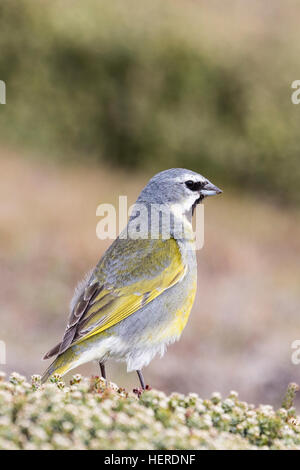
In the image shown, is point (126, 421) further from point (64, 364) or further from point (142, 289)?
point (142, 289)

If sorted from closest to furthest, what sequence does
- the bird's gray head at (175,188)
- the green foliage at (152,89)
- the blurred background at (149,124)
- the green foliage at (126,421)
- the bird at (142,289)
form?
the green foliage at (126,421) → the bird at (142,289) → the bird's gray head at (175,188) → the blurred background at (149,124) → the green foliage at (152,89)

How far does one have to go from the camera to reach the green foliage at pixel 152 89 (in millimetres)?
14562

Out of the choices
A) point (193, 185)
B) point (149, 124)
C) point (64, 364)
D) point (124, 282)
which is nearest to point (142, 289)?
point (124, 282)

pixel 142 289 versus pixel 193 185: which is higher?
pixel 193 185

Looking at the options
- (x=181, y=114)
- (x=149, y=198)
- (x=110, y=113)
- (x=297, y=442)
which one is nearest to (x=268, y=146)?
(x=181, y=114)

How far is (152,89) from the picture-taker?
580 inches

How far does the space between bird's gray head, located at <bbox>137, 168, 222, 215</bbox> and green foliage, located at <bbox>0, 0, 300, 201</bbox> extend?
916 cm

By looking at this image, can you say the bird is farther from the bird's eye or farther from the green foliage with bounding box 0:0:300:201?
the green foliage with bounding box 0:0:300:201

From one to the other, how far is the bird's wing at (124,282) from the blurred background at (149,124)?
7058 mm

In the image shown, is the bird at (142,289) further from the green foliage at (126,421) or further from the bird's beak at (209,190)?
the green foliage at (126,421)

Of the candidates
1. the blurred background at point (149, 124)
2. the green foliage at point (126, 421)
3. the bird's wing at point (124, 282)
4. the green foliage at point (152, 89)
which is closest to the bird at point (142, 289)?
the bird's wing at point (124, 282)

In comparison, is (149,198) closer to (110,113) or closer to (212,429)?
(212,429)

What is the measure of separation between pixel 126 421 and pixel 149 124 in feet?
38.6

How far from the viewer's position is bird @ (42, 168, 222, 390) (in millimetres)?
4980
